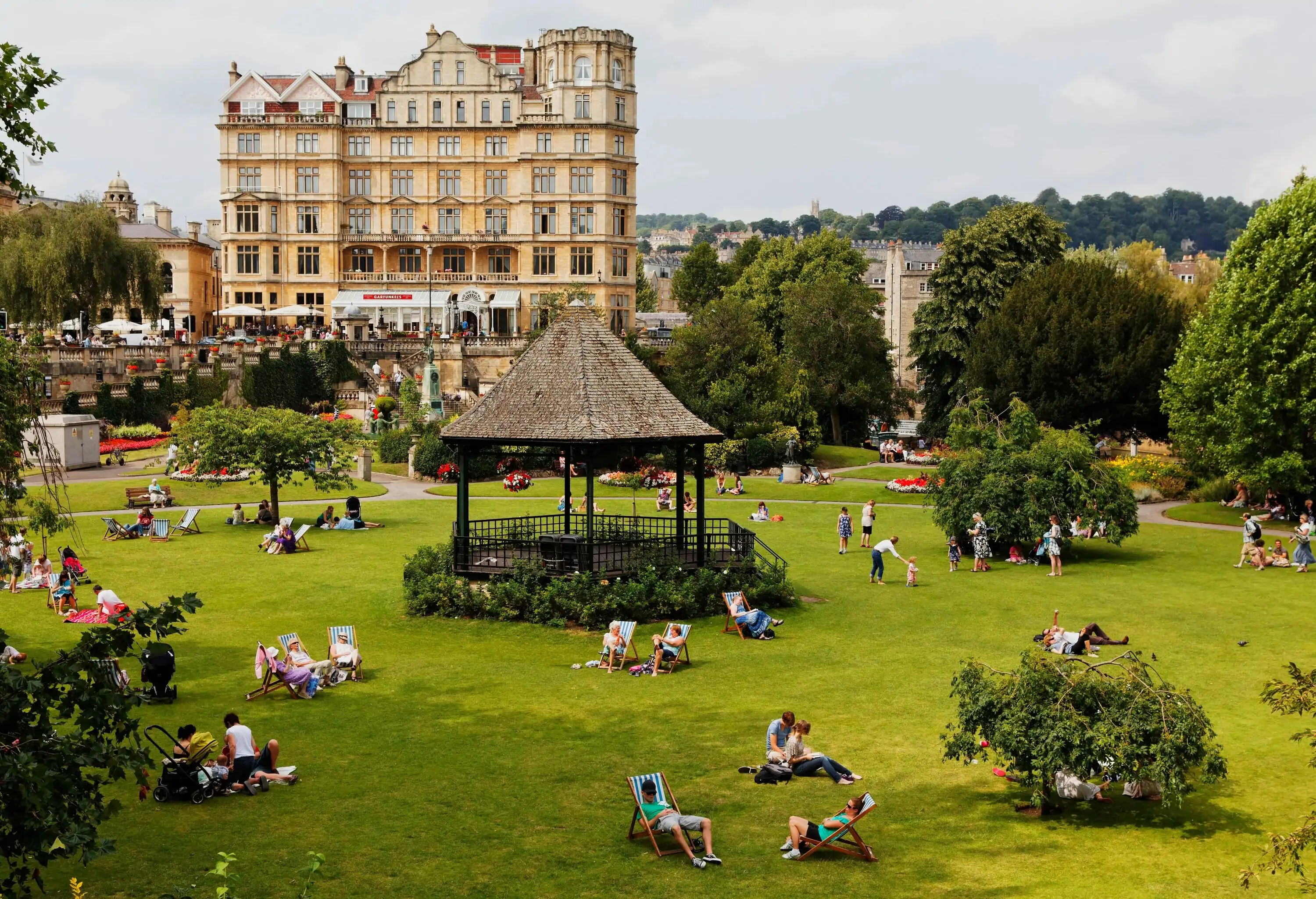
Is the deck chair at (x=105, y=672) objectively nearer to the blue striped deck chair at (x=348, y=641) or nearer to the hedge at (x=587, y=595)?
the blue striped deck chair at (x=348, y=641)

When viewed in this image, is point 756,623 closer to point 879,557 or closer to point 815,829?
point 879,557

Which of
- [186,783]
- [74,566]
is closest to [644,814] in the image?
[186,783]

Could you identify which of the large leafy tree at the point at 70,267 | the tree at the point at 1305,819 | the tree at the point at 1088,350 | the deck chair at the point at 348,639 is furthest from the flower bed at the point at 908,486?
the large leafy tree at the point at 70,267

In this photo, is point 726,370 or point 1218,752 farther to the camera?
point 726,370

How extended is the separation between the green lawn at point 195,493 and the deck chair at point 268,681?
24.8m

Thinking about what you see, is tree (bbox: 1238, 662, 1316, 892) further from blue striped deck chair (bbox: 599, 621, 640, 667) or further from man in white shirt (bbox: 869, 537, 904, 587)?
man in white shirt (bbox: 869, 537, 904, 587)

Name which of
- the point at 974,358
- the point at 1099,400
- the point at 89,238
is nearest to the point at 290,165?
the point at 89,238

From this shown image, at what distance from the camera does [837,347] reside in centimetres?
8269

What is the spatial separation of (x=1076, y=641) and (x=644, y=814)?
41.2 ft

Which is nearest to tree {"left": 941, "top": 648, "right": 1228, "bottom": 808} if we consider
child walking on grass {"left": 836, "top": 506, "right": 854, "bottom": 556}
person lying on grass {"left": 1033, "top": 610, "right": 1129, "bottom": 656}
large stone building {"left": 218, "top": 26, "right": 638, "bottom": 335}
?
person lying on grass {"left": 1033, "top": 610, "right": 1129, "bottom": 656}

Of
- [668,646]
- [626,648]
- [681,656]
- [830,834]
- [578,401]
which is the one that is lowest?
[830,834]

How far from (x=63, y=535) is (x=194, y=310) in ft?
285

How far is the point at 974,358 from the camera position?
6881 cm

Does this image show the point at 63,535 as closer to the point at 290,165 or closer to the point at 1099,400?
the point at 1099,400
